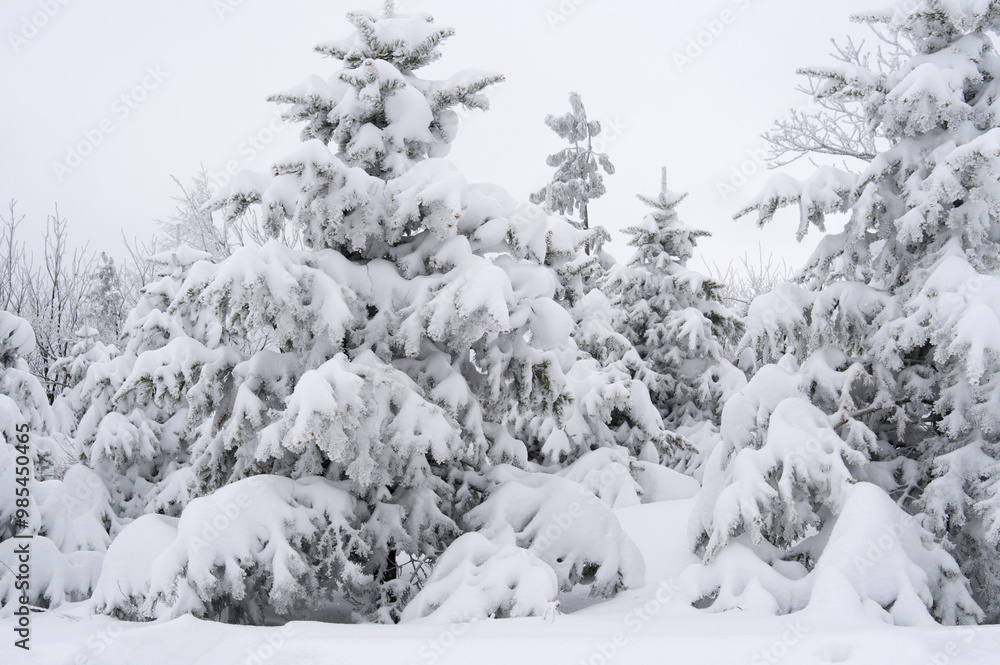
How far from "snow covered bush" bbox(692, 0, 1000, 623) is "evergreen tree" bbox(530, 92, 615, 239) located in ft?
49.5

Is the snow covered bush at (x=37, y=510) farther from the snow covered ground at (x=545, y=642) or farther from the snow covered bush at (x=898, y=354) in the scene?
the snow covered bush at (x=898, y=354)

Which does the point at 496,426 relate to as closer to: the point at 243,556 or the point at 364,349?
the point at 364,349

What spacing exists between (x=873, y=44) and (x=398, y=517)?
16.8 m

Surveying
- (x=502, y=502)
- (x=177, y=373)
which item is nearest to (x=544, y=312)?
(x=502, y=502)

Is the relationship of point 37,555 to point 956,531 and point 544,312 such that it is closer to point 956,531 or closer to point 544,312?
point 544,312

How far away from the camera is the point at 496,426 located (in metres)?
7.54

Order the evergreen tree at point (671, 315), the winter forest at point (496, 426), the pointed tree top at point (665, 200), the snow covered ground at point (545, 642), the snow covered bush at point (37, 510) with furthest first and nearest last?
the pointed tree top at point (665, 200), the evergreen tree at point (671, 315), the snow covered bush at point (37, 510), the winter forest at point (496, 426), the snow covered ground at point (545, 642)

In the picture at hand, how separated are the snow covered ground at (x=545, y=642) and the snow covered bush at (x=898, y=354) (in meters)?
1.13

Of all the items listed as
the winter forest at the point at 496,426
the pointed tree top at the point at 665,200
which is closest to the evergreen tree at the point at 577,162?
the pointed tree top at the point at 665,200

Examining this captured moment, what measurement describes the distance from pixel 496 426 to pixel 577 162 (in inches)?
656

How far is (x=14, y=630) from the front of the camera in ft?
16.6

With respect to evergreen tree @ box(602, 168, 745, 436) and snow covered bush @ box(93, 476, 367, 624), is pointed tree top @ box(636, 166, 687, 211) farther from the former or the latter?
snow covered bush @ box(93, 476, 367, 624)

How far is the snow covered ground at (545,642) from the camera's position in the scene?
369 centimetres

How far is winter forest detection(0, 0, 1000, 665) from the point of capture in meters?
4.90
